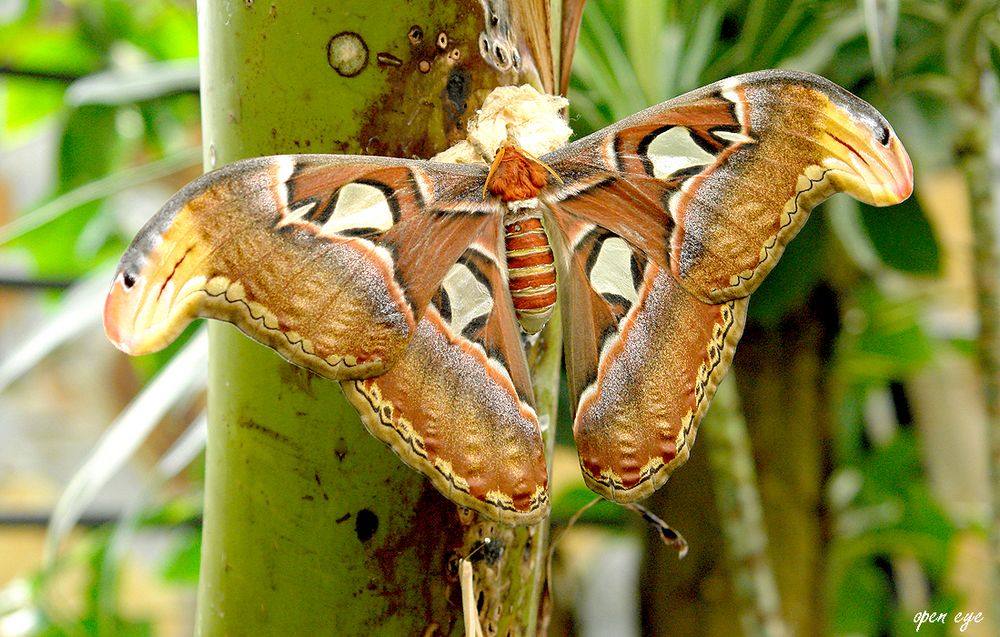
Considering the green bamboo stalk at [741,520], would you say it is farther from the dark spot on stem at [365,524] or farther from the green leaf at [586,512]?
the dark spot on stem at [365,524]

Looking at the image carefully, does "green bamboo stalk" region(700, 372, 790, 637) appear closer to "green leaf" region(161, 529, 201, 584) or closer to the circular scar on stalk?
the circular scar on stalk

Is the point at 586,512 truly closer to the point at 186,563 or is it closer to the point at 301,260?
the point at 186,563

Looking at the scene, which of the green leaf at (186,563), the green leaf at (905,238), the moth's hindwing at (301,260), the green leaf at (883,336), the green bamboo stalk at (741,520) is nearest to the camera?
the moth's hindwing at (301,260)

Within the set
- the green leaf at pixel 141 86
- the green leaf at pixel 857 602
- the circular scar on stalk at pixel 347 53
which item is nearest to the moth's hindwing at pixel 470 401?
the circular scar on stalk at pixel 347 53

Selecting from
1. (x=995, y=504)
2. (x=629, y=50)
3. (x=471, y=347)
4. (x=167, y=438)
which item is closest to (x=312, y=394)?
(x=471, y=347)

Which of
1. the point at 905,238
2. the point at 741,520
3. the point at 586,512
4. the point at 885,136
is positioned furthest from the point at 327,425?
the point at 586,512
